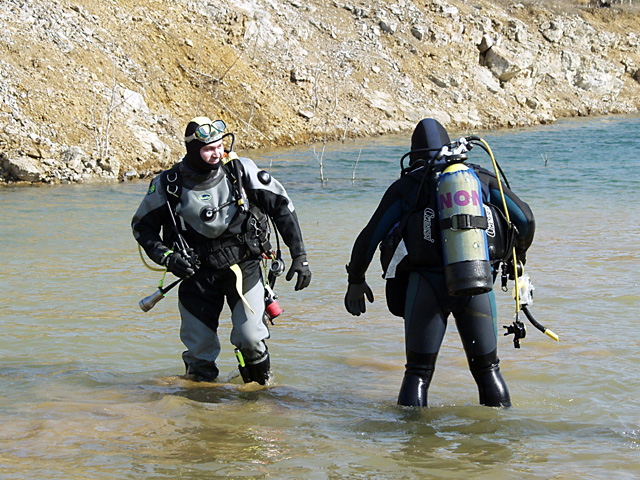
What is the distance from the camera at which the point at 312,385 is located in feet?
17.5

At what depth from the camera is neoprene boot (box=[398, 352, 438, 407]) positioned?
406 centimetres

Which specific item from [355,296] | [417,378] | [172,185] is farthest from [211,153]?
[417,378]

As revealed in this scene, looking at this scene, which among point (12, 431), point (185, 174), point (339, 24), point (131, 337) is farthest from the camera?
point (339, 24)

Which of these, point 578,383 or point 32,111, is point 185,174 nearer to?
point 578,383

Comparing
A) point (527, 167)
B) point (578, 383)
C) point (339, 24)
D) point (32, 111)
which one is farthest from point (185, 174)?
point (339, 24)

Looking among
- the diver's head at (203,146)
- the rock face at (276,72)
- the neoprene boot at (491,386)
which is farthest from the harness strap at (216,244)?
the rock face at (276,72)

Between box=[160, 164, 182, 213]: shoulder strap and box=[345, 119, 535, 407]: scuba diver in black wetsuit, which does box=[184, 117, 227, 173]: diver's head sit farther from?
box=[345, 119, 535, 407]: scuba diver in black wetsuit

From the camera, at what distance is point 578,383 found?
5258 mm

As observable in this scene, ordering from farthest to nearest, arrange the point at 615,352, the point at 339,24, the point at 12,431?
the point at 339,24 → the point at 615,352 → the point at 12,431

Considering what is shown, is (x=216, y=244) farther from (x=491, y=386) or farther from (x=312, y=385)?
(x=491, y=386)

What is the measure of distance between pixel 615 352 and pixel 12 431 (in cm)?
429

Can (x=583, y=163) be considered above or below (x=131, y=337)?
above

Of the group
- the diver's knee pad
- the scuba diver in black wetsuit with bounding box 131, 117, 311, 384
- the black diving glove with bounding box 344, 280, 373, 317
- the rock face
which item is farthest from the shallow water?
the rock face

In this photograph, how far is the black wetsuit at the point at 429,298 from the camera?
397cm
